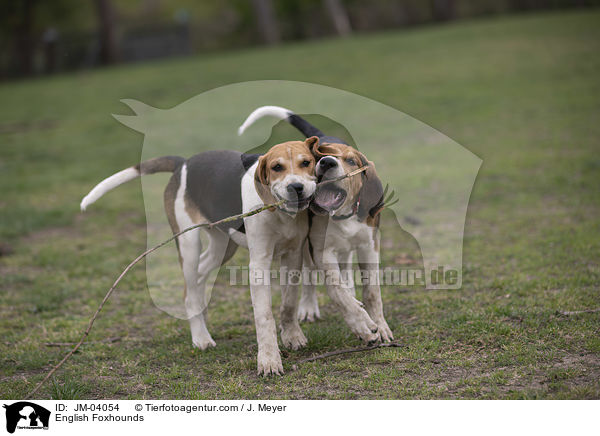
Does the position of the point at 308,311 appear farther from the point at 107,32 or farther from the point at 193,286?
the point at 107,32

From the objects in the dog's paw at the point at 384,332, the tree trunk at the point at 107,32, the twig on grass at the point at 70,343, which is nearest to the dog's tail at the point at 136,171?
the twig on grass at the point at 70,343

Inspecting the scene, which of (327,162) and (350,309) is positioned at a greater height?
(327,162)

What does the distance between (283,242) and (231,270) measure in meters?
2.93

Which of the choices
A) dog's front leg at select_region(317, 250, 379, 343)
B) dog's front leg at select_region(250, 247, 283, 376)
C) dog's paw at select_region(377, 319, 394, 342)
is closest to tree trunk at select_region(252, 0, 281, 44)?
dog's paw at select_region(377, 319, 394, 342)

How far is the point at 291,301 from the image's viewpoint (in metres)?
4.98

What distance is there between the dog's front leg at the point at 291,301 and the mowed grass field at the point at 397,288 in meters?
0.13

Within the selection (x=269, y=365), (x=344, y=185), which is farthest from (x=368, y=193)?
(x=269, y=365)

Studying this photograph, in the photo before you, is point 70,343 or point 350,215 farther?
point 70,343

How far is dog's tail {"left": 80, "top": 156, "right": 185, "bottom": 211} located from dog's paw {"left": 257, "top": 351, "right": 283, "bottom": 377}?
185 centimetres

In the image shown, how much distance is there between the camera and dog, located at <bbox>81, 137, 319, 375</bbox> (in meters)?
4.31

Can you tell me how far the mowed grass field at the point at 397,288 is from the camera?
4441mm

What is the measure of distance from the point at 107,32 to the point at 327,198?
29102 millimetres

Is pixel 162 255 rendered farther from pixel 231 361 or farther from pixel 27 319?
pixel 231 361

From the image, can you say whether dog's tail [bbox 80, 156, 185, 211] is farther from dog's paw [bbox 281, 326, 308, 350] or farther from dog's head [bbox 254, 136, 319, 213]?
dog's paw [bbox 281, 326, 308, 350]
